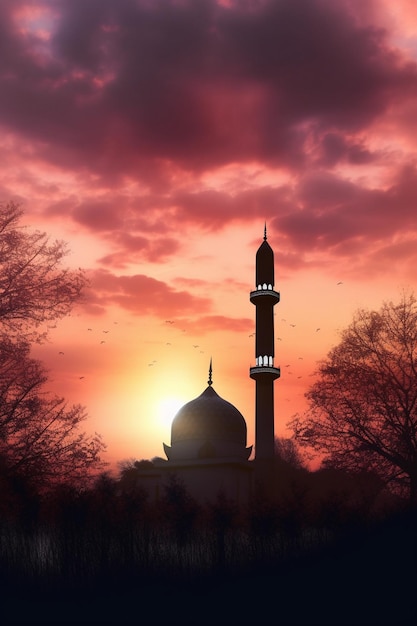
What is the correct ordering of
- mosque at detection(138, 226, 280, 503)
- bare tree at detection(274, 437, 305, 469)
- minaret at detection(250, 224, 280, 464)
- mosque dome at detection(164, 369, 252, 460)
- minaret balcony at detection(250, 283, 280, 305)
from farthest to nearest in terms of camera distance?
bare tree at detection(274, 437, 305, 469)
minaret balcony at detection(250, 283, 280, 305)
mosque dome at detection(164, 369, 252, 460)
minaret at detection(250, 224, 280, 464)
mosque at detection(138, 226, 280, 503)

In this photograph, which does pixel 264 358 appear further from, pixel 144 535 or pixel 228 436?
pixel 144 535

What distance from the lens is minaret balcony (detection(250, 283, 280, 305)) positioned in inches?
2205

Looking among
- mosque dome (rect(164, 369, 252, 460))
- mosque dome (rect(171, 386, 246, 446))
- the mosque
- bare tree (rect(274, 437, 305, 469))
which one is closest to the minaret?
the mosque

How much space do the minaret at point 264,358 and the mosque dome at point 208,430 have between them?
8.59ft

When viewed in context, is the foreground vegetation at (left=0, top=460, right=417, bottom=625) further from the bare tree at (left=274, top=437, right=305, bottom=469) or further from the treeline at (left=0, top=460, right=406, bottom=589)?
the bare tree at (left=274, top=437, right=305, bottom=469)

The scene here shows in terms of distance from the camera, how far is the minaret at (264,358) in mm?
53312

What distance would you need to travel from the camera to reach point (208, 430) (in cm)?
5509

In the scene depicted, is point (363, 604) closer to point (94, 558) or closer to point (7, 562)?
point (94, 558)

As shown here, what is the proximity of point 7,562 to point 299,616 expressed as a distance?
769 centimetres

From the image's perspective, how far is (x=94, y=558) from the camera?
1897 centimetres

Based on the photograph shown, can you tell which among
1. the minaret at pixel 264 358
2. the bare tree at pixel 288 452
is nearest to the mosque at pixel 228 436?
the minaret at pixel 264 358

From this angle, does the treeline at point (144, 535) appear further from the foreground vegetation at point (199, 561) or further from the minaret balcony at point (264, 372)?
the minaret balcony at point (264, 372)

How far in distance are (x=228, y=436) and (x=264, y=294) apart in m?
11.1

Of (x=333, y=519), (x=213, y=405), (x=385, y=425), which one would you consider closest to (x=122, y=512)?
(x=333, y=519)
